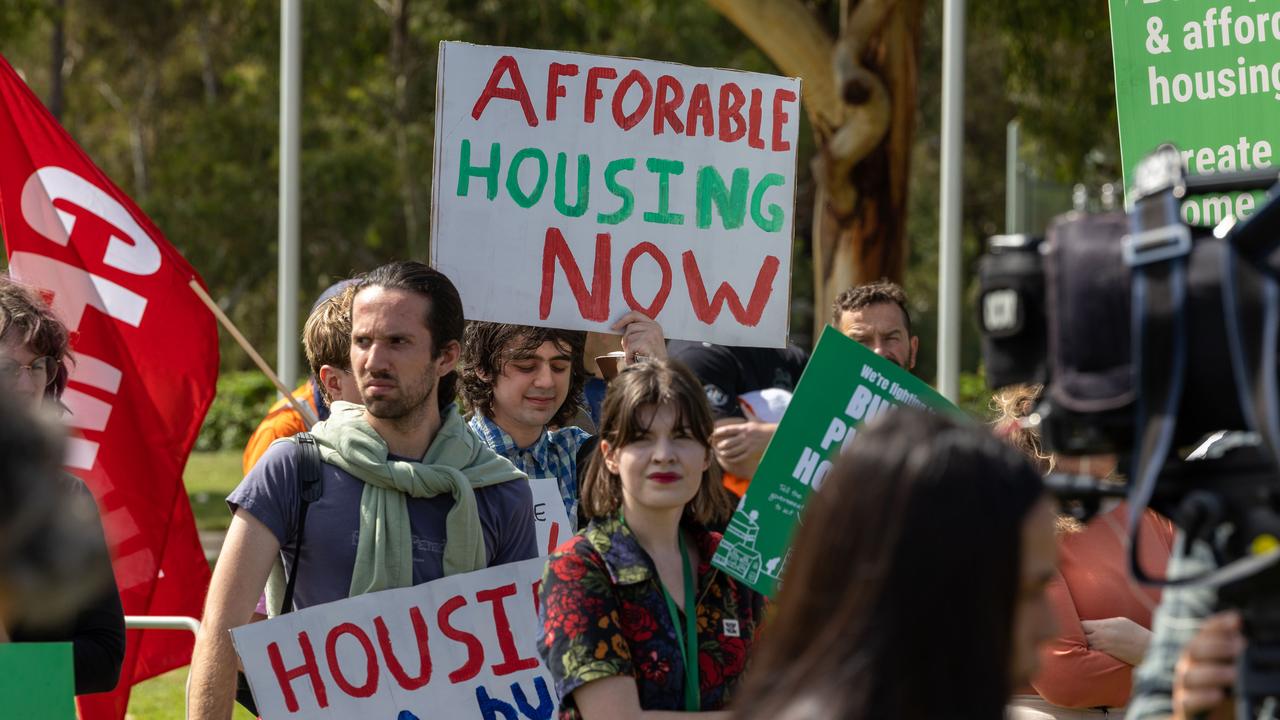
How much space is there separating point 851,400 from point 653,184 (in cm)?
124

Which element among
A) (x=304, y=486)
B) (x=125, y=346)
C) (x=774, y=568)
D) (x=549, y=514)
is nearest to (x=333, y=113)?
(x=125, y=346)

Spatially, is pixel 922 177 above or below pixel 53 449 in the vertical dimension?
above

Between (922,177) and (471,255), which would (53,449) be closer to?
(471,255)

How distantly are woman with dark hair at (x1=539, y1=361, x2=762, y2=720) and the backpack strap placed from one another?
0.58 metres

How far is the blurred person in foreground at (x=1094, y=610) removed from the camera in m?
3.67

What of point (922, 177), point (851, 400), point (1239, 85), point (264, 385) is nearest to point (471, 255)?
point (851, 400)

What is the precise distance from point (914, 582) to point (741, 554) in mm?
1674

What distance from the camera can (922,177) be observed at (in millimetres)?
30516

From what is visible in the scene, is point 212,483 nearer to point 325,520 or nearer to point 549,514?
point 549,514

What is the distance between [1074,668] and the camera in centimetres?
369

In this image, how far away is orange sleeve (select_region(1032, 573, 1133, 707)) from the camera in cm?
369

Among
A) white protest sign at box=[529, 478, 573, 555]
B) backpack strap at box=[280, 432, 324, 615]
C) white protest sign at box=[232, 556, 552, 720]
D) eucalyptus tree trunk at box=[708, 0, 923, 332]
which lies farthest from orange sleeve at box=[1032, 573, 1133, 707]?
eucalyptus tree trunk at box=[708, 0, 923, 332]

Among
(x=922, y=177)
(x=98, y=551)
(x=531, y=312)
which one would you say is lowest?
(x=98, y=551)

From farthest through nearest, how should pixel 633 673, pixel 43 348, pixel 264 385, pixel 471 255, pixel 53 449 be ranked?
pixel 264 385 < pixel 471 255 < pixel 43 348 < pixel 633 673 < pixel 53 449
